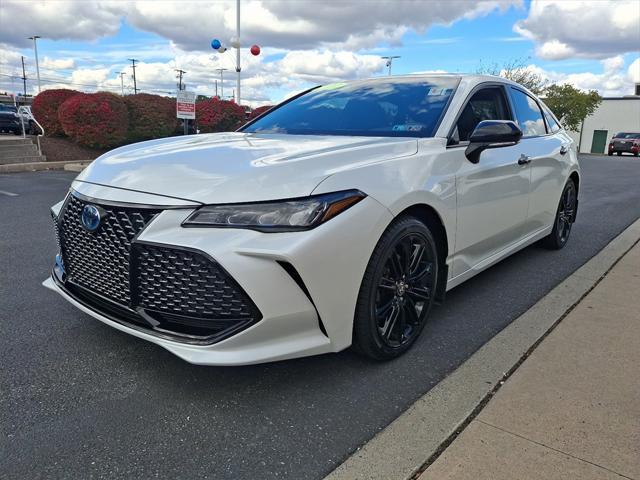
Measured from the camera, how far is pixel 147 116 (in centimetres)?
1695

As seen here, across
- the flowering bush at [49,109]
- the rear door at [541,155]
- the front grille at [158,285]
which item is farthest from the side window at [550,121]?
the flowering bush at [49,109]

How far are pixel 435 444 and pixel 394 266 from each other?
0.93 m

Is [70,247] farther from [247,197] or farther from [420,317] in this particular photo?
[420,317]

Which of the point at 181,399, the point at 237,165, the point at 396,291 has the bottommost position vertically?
the point at 181,399

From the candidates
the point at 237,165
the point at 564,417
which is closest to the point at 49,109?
the point at 237,165

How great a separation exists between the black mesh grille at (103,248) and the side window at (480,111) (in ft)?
6.47

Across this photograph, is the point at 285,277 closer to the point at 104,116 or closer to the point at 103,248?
the point at 103,248

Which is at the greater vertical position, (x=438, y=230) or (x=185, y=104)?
(x=185, y=104)

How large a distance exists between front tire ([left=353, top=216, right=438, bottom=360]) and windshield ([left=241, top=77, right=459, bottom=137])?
0.74 metres

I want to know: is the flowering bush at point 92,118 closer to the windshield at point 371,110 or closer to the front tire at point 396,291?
the windshield at point 371,110

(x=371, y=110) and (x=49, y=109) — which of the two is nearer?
(x=371, y=110)

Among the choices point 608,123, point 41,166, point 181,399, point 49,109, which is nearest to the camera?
point 181,399

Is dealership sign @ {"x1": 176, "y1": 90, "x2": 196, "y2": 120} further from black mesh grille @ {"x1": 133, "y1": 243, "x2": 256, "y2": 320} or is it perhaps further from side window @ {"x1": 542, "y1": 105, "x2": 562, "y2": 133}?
black mesh grille @ {"x1": 133, "y1": 243, "x2": 256, "y2": 320}

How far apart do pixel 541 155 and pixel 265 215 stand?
9.99 feet
